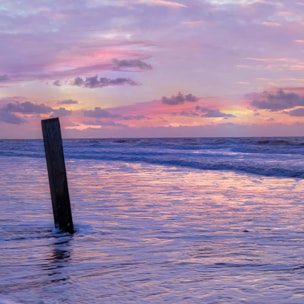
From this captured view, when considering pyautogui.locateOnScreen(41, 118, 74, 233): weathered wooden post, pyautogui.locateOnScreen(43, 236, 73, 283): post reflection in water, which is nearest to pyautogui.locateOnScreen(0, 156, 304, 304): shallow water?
pyautogui.locateOnScreen(43, 236, 73, 283): post reflection in water

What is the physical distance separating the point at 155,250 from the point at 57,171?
6.08ft

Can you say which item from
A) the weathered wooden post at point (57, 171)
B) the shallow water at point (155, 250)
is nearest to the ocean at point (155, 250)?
the shallow water at point (155, 250)

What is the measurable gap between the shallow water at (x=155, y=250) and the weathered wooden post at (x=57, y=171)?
20 centimetres

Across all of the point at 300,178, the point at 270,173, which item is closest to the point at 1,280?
the point at 300,178

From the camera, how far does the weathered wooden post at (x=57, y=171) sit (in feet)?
17.6

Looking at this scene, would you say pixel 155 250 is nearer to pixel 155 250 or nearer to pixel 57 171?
pixel 155 250

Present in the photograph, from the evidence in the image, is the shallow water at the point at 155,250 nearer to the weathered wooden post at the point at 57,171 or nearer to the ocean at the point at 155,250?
the ocean at the point at 155,250

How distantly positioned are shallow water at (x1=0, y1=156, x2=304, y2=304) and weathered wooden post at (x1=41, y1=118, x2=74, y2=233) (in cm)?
20

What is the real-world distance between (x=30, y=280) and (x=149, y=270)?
3.37 ft

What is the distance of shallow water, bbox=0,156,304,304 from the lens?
3.16 m

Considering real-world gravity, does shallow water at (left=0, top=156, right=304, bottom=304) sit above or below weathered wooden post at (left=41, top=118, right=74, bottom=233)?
below

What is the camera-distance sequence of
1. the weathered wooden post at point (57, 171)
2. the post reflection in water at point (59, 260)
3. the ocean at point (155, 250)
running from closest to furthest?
the ocean at point (155, 250) → the post reflection in water at point (59, 260) → the weathered wooden post at point (57, 171)

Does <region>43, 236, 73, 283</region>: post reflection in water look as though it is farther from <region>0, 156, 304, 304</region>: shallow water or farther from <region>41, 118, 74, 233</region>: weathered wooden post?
<region>41, 118, 74, 233</region>: weathered wooden post

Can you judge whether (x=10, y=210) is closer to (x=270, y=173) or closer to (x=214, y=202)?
(x=214, y=202)
